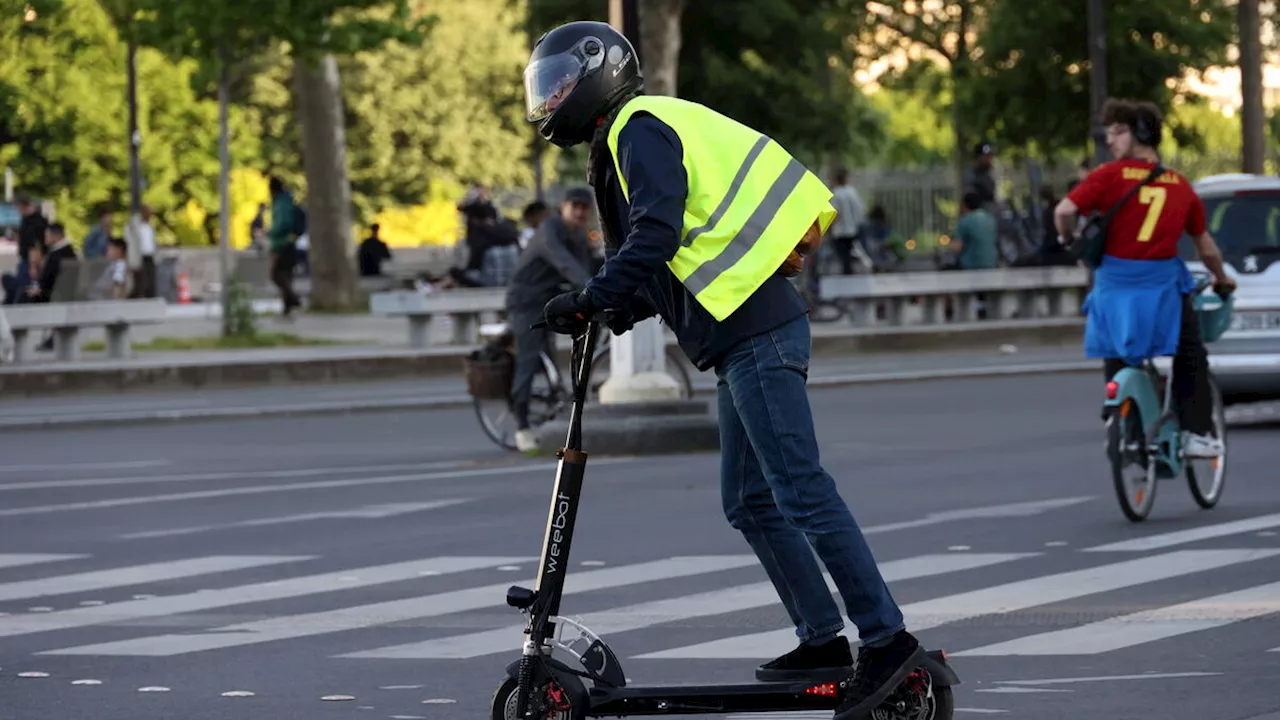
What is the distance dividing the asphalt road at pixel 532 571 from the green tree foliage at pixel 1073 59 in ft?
82.5

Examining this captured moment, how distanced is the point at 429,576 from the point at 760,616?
1.87 m

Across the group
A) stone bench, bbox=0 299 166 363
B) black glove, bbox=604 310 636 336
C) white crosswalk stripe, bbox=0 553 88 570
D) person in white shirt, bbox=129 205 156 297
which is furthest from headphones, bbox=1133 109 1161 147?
person in white shirt, bbox=129 205 156 297

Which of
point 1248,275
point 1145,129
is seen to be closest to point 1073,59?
point 1248,275

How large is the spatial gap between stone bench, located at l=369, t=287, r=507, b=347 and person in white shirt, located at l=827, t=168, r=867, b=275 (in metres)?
6.14

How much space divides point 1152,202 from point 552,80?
5694 mm

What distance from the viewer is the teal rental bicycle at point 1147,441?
439 inches

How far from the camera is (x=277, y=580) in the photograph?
1021cm

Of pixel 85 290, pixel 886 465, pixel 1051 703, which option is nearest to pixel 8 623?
pixel 1051 703

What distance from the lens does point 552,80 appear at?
6074mm

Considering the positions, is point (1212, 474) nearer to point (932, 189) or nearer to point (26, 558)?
point (26, 558)

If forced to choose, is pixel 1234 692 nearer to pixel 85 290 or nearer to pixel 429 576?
pixel 429 576

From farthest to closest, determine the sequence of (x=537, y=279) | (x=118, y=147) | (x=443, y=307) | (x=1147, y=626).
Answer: (x=118, y=147)
(x=443, y=307)
(x=537, y=279)
(x=1147, y=626)

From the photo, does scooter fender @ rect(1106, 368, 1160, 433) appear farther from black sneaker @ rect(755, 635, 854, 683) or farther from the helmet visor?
the helmet visor

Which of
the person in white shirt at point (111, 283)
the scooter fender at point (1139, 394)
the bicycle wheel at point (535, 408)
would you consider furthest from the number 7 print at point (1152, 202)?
the person in white shirt at point (111, 283)
